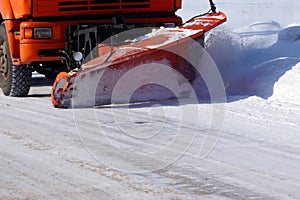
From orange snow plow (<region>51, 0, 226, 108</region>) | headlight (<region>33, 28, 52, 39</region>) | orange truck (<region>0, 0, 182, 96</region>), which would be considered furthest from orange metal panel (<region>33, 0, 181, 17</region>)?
orange snow plow (<region>51, 0, 226, 108</region>)

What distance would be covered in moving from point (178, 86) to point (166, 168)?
321 centimetres

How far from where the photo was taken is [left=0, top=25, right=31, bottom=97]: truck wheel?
9070mm

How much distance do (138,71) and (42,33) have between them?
4.42ft

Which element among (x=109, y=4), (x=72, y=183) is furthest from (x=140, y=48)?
(x=72, y=183)

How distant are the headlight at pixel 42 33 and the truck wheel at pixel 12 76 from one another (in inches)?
21.2

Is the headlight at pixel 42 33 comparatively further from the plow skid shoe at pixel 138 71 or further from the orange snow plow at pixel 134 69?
the plow skid shoe at pixel 138 71

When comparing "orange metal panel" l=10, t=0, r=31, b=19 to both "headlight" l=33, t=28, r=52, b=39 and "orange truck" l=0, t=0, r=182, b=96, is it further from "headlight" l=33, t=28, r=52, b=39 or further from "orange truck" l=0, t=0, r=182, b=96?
"headlight" l=33, t=28, r=52, b=39

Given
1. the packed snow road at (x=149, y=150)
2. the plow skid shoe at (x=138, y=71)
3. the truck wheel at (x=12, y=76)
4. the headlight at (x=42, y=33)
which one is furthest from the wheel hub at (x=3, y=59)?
the plow skid shoe at (x=138, y=71)

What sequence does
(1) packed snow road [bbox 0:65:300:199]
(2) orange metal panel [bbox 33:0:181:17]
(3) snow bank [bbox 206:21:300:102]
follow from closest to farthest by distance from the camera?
1. (1) packed snow road [bbox 0:65:300:199]
2. (3) snow bank [bbox 206:21:300:102]
3. (2) orange metal panel [bbox 33:0:181:17]

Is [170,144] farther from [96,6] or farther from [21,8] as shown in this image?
[21,8]

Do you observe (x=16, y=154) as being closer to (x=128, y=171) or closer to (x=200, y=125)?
(x=128, y=171)

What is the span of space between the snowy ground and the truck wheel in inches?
6.3

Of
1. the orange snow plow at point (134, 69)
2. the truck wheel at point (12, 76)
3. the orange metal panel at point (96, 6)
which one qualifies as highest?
the orange metal panel at point (96, 6)

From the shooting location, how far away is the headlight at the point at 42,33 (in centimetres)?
874
